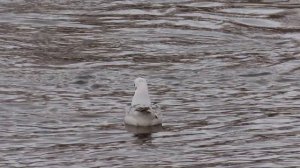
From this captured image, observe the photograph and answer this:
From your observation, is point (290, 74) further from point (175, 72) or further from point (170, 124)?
point (170, 124)

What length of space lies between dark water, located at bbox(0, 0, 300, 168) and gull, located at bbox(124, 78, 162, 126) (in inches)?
5.8

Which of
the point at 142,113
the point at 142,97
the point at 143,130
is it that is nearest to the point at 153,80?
the point at 142,97

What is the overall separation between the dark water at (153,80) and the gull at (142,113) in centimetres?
15

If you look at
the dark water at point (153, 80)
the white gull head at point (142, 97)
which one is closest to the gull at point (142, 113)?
the white gull head at point (142, 97)

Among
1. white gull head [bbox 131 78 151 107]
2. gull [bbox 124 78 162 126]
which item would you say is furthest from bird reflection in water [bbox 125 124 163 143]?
white gull head [bbox 131 78 151 107]

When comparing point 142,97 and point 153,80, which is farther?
point 153,80

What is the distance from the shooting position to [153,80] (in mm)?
16828

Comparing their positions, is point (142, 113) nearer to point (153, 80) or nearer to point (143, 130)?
point (143, 130)

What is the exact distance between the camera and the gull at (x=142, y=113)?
13375mm

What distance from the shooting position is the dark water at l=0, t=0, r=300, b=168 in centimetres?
1226

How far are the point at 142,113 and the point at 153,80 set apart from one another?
11.1 feet

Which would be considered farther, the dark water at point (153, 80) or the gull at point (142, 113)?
the gull at point (142, 113)

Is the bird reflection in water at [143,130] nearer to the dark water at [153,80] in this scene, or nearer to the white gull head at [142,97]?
the dark water at [153,80]

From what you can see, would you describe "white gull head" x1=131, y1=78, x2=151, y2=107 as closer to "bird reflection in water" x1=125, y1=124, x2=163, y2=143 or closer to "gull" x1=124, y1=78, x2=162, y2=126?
"gull" x1=124, y1=78, x2=162, y2=126
